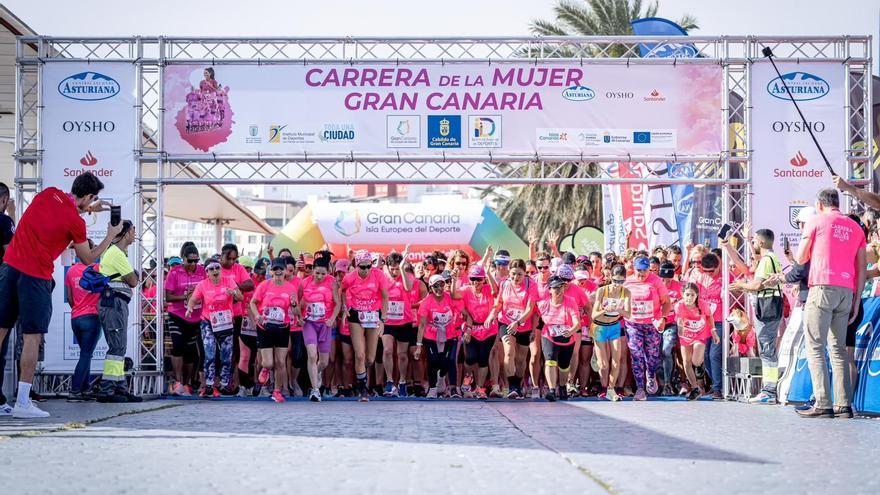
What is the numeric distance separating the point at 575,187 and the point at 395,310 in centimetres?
1971

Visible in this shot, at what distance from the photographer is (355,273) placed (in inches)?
635

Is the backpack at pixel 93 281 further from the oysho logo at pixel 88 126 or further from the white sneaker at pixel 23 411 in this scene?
the white sneaker at pixel 23 411

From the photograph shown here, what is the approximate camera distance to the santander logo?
15438mm

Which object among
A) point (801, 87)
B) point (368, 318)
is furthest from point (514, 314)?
point (801, 87)

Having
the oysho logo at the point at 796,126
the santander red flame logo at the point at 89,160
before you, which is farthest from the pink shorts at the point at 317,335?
the oysho logo at the point at 796,126

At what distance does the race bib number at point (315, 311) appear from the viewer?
15625 mm

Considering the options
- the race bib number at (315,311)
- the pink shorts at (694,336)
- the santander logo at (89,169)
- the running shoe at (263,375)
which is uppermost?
the santander logo at (89,169)

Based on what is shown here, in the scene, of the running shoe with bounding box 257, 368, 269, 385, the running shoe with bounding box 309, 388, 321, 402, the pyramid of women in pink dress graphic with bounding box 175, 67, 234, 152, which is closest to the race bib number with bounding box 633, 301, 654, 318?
the running shoe with bounding box 309, 388, 321, 402

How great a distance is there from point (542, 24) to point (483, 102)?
18233mm

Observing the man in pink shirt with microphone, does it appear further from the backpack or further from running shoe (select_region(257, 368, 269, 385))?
the backpack

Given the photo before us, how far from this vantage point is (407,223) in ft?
108

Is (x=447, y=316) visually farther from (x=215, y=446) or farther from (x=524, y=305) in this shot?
(x=215, y=446)

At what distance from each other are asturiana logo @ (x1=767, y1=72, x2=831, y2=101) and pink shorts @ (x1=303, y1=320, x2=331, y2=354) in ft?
22.3

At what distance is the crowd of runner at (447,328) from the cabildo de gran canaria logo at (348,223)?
53.0 ft
